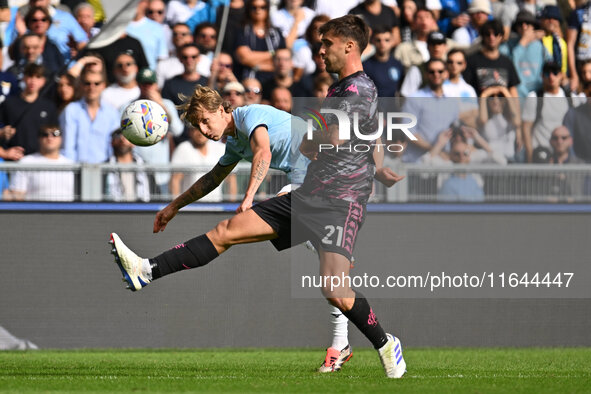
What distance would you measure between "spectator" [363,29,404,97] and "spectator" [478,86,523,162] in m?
1.16

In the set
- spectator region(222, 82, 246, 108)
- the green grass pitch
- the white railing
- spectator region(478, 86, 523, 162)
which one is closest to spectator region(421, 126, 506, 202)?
the white railing

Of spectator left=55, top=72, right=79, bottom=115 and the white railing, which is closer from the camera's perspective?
the white railing

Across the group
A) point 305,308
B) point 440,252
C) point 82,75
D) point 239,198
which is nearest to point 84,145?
point 82,75

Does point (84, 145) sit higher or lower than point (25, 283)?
higher

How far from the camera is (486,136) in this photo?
12.0m

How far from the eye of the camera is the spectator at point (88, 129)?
12.0 metres

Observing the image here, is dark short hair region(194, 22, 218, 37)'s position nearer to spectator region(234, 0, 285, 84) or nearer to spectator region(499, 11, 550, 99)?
spectator region(234, 0, 285, 84)

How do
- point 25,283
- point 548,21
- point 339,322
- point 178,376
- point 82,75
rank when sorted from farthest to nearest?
point 548,21
point 82,75
point 25,283
point 339,322
point 178,376

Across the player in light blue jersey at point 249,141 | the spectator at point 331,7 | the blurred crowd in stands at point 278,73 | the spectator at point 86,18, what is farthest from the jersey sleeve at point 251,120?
the spectator at point 86,18

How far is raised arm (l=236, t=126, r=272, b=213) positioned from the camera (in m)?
7.40

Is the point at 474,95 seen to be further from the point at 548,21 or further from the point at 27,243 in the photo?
the point at 27,243

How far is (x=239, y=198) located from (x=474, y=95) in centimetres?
321

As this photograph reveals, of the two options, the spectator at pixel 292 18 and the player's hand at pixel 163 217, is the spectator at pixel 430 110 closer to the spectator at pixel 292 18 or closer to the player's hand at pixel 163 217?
the spectator at pixel 292 18

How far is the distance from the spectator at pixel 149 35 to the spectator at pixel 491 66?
3.83 meters
